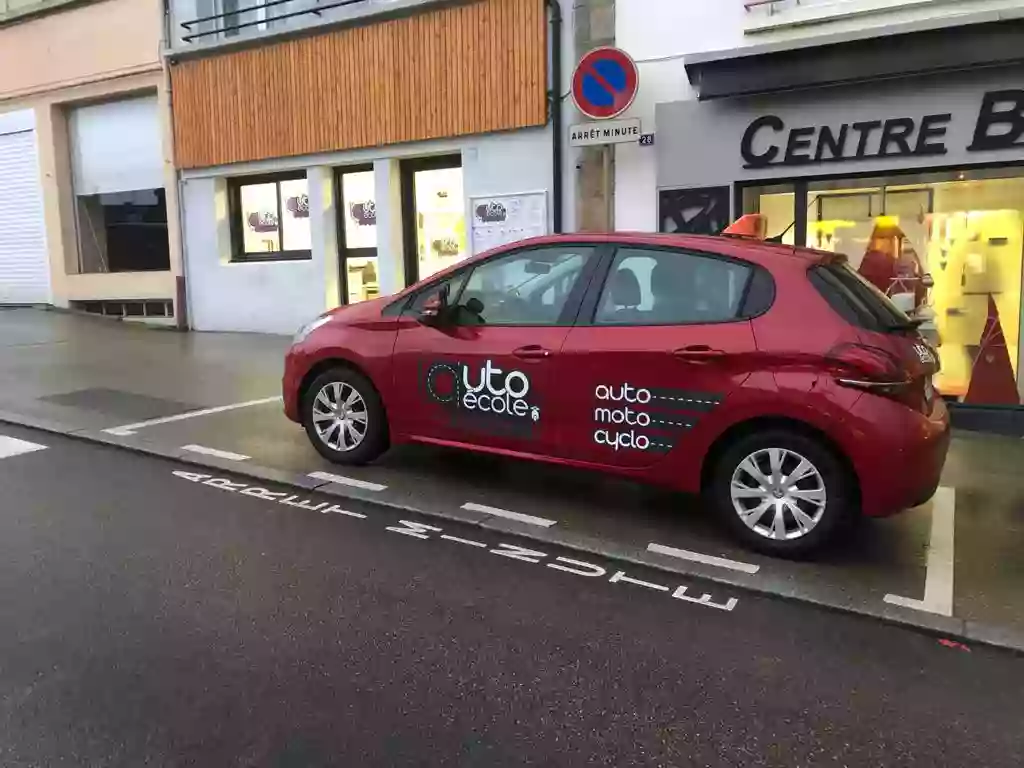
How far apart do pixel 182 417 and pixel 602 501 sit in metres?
4.28

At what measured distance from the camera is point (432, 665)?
135 inches

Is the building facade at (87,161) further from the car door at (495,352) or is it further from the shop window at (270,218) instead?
the car door at (495,352)

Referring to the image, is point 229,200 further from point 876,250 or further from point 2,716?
point 2,716

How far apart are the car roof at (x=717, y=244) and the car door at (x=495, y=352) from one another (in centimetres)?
13

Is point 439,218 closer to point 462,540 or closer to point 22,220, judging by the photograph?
point 462,540

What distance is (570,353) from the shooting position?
202 inches

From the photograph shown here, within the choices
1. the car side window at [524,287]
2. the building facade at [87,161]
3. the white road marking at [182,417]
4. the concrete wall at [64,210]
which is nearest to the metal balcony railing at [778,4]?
the car side window at [524,287]

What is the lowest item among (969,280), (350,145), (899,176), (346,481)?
(346,481)

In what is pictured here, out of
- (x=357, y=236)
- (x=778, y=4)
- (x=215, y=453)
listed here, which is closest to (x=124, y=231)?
(x=357, y=236)

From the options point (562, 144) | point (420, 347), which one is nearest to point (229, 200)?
point (562, 144)

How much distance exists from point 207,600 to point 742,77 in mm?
7255

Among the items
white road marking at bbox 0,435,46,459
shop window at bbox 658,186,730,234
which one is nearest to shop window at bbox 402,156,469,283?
shop window at bbox 658,186,730,234

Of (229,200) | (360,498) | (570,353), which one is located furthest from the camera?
(229,200)

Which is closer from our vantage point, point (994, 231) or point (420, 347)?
point (420, 347)
